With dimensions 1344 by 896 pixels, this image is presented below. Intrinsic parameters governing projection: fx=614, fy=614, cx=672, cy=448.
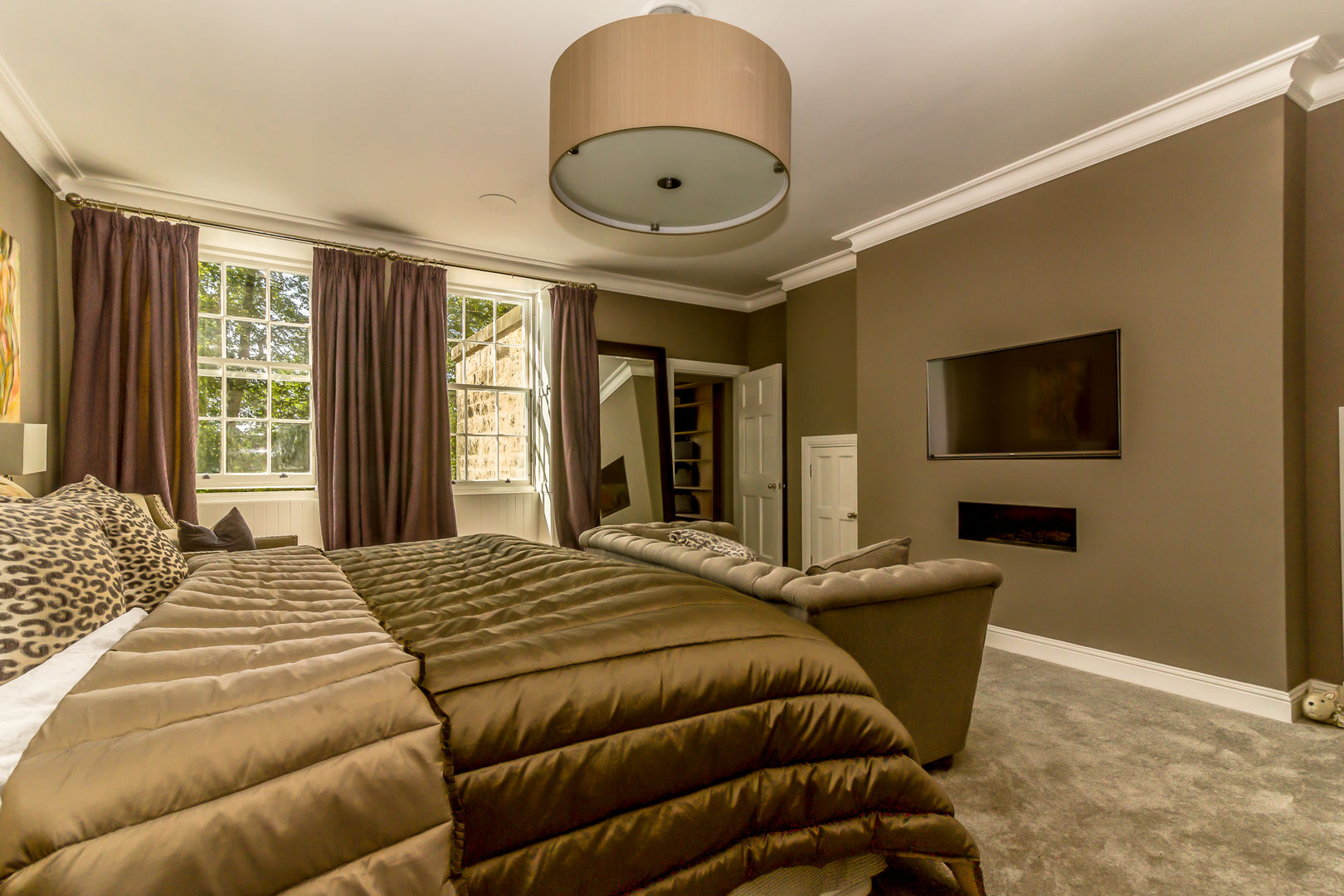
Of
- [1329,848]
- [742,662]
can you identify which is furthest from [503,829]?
[1329,848]

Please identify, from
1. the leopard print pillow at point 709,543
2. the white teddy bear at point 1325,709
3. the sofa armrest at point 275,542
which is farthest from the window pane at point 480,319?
the white teddy bear at point 1325,709

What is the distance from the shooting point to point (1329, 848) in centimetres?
173

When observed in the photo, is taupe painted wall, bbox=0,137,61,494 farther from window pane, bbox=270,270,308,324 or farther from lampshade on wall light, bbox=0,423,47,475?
window pane, bbox=270,270,308,324

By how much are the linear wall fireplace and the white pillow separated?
395 centimetres

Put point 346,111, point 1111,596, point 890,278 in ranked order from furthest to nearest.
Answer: point 890,278 → point 1111,596 → point 346,111

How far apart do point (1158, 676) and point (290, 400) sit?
5451 millimetres

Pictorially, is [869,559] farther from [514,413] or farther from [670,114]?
[514,413]

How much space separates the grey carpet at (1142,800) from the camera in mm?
1604

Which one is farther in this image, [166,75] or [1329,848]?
[166,75]

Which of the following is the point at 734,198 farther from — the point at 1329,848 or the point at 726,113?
the point at 1329,848

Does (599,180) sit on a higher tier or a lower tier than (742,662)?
higher

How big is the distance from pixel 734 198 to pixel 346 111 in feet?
6.82

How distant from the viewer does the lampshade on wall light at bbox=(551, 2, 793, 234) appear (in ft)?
5.94

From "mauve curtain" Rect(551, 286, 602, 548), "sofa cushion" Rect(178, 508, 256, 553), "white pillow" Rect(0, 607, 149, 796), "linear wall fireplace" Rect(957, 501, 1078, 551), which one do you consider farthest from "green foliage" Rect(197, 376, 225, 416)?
"linear wall fireplace" Rect(957, 501, 1078, 551)
